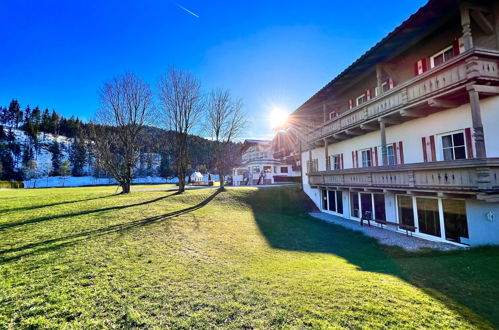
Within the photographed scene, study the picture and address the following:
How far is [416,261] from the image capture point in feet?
25.8

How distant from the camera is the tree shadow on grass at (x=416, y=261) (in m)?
4.81

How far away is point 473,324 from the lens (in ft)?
12.7

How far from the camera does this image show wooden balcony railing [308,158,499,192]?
7559 millimetres

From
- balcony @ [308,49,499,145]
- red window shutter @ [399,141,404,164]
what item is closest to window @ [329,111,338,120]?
balcony @ [308,49,499,145]

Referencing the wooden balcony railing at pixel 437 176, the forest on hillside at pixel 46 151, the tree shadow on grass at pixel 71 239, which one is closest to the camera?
the tree shadow on grass at pixel 71 239

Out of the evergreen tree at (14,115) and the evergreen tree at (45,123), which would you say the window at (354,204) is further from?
the evergreen tree at (14,115)

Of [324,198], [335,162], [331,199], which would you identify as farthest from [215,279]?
[335,162]

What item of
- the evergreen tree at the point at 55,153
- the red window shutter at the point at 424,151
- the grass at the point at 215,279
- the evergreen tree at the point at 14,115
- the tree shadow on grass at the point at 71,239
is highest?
the evergreen tree at the point at 14,115

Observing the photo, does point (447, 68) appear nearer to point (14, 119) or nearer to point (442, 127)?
point (442, 127)

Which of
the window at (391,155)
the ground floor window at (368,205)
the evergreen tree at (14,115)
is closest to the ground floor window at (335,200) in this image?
the ground floor window at (368,205)

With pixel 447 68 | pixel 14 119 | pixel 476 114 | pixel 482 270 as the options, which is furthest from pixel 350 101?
pixel 14 119

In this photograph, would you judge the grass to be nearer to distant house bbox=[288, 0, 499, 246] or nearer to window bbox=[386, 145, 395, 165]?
distant house bbox=[288, 0, 499, 246]

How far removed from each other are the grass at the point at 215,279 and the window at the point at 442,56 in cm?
912

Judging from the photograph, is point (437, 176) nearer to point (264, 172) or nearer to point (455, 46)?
point (455, 46)
